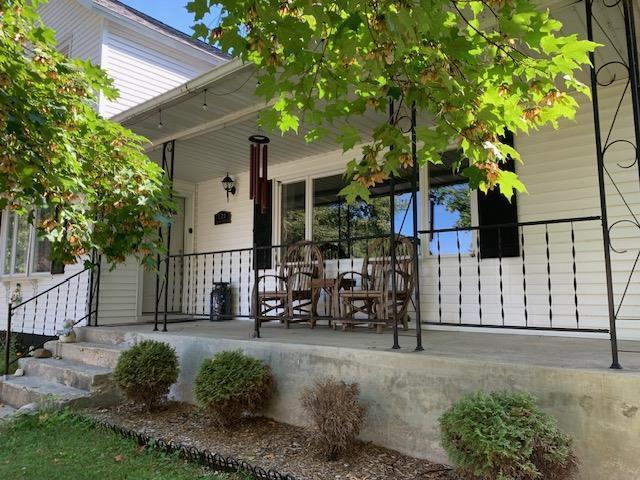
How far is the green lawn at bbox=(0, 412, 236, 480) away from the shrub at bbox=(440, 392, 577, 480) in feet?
4.70

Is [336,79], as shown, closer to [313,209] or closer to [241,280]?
[313,209]

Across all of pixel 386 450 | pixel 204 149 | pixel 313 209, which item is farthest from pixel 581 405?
pixel 204 149

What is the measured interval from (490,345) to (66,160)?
10.7 ft

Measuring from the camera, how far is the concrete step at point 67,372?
4.55 m

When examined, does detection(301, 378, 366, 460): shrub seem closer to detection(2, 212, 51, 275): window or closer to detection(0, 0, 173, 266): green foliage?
detection(0, 0, 173, 266): green foliage

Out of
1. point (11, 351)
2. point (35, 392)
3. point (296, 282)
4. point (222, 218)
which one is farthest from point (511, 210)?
point (11, 351)

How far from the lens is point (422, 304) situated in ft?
17.5

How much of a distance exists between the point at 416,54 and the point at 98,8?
259 inches

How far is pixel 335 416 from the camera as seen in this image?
9.29 ft

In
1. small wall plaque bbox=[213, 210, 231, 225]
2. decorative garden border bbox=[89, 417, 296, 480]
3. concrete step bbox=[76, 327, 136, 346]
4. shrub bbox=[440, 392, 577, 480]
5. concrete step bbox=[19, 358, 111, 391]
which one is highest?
small wall plaque bbox=[213, 210, 231, 225]

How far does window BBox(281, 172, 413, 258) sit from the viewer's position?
6086 millimetres

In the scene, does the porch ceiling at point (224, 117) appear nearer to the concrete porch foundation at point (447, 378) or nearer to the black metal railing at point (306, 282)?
the black metal railing at point (306, 282)

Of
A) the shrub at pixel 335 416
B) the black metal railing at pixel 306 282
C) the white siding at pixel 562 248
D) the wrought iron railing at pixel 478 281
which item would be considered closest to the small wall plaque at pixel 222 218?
the black metal railing at pixel 306 282

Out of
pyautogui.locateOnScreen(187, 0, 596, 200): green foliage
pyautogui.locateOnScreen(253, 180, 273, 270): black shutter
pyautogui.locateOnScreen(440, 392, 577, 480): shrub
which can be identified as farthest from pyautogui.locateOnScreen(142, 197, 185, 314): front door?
Answer: pyautogui.locateOnScreen(440, 392, 577, 480): shrub
